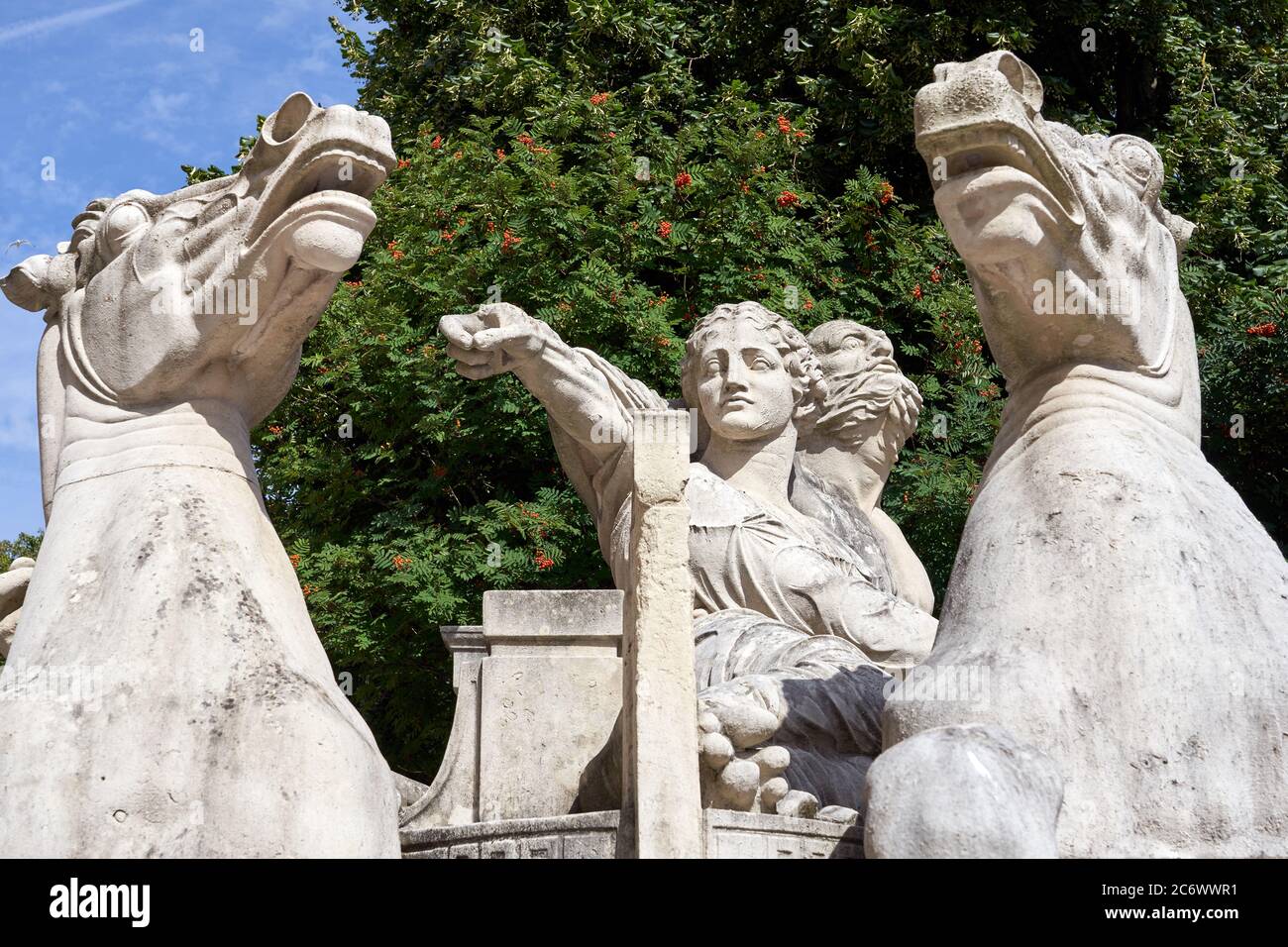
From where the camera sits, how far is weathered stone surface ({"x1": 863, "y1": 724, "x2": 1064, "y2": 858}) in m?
3.33

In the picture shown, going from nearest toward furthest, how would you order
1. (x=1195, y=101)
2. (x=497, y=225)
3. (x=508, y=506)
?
(x=508, y=506)
(x=497, y=225)
(x=1195, y=101)

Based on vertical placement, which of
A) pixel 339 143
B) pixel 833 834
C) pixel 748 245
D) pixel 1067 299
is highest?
pixel 748 245

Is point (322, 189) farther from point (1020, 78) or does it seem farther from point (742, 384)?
point (742, 384)

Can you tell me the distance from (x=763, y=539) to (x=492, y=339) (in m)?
1.14

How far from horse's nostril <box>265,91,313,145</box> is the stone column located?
1152mm

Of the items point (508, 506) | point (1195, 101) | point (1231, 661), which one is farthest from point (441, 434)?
point (1231, 661)

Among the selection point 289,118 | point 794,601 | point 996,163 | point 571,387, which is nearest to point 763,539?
point 794,601

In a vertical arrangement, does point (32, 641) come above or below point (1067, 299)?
below

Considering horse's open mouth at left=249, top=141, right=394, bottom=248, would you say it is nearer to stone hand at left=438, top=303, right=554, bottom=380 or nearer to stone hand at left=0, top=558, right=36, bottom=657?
stone hand at left=0, top=558, right=36, bottom=657

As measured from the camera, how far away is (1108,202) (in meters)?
4.55

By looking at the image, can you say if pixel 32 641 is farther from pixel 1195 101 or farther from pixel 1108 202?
pixel 1195 101

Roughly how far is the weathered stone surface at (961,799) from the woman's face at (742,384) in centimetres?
313

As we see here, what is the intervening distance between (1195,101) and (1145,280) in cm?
1034

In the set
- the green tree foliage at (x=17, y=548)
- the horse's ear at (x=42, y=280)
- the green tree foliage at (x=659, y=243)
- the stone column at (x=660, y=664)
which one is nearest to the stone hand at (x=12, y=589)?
the horse's ear at (x=42, y=280)
